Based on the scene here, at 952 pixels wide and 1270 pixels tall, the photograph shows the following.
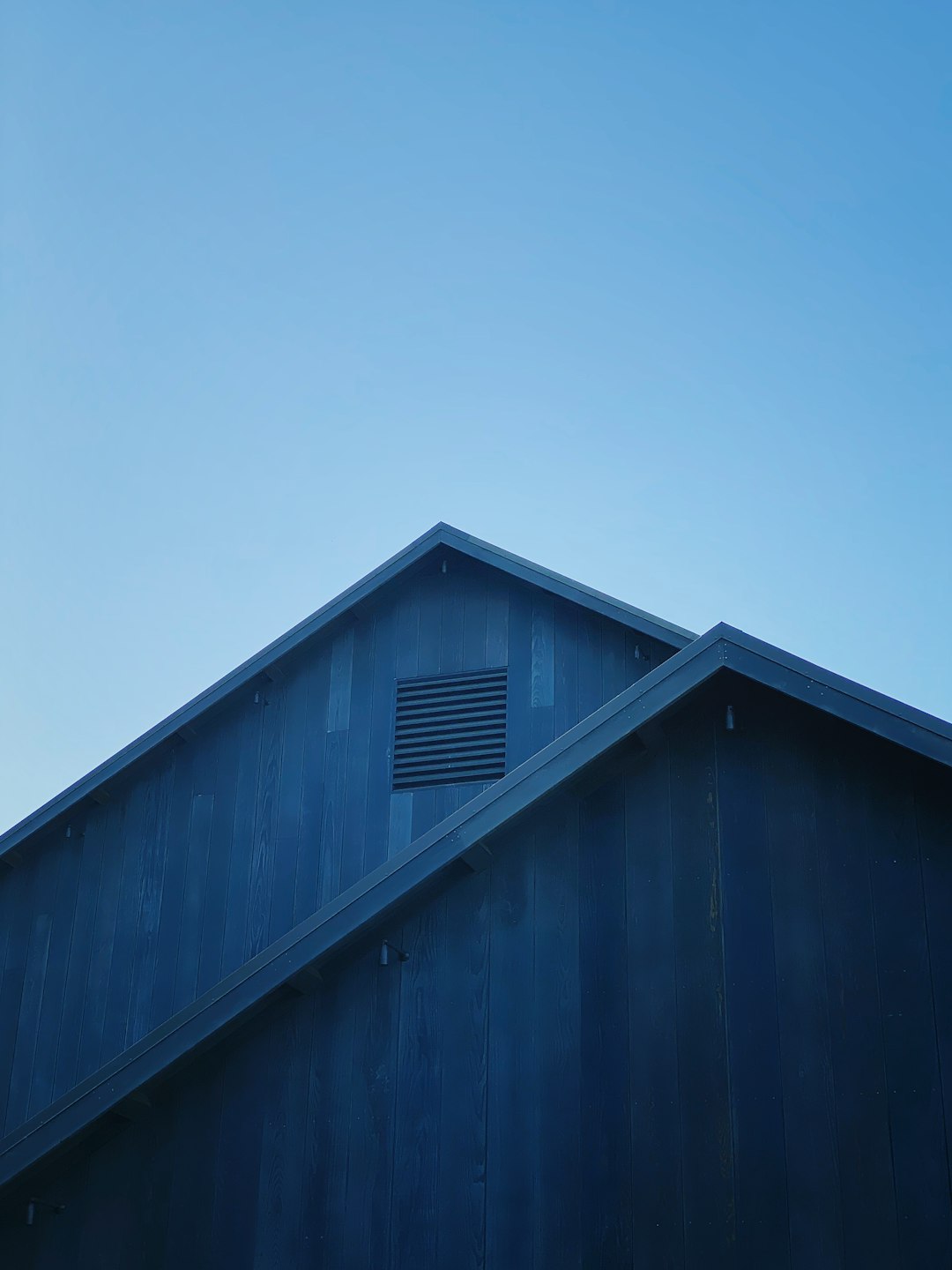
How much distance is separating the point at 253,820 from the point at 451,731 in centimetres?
196

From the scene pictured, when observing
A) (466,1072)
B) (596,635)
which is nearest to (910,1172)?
(466,1072)

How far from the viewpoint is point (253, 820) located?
41.8 ft

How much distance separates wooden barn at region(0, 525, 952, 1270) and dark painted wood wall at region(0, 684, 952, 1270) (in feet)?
0.05

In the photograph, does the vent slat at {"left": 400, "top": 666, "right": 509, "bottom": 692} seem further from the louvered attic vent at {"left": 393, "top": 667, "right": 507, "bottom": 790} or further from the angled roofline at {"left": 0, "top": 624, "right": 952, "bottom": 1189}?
the angled roofline at {"left": 0, "top": 624, "right": 952, "bottom": 1189}

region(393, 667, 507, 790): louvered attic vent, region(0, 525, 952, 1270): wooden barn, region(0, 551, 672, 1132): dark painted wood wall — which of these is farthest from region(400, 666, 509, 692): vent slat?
region(0, 525, 952, 1270): wooden barn

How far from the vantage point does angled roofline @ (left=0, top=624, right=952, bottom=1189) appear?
7324mm

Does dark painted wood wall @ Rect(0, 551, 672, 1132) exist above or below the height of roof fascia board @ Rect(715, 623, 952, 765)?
above

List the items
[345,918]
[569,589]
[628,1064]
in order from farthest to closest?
[569,589] < [345,918] < [628,1064]

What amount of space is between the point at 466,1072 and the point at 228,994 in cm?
131

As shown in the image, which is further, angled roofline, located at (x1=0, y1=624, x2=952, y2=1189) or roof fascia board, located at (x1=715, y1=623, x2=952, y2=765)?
angled roofline, located at (x1=0, y1=624, x2=952, y2=1189)

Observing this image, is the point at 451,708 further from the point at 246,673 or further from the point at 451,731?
the point at 246,673

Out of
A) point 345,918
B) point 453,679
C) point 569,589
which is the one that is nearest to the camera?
point 345,918

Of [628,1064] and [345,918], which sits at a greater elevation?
[345,918]

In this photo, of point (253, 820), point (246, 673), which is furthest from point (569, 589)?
point (253, 820)
